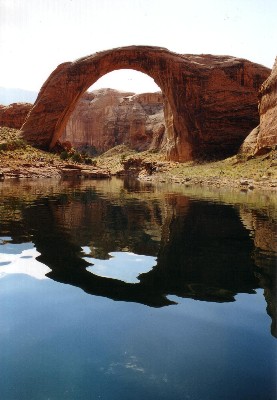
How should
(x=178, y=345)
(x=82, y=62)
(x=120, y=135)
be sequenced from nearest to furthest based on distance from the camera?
(x=178, y=345), (x=82, y=62), (x=120, y=135)

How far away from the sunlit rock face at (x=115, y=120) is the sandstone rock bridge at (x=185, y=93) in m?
52.9

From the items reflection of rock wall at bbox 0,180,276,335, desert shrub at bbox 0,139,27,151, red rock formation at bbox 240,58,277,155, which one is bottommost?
reflection of rock wall at bbox 0,180,276,335

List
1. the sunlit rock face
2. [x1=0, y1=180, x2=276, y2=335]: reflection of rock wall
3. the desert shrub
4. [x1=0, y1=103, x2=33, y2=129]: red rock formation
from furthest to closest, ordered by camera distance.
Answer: the sunlit rock face, [x1=0, y1=103, x2=33, y2=129]: red rock formation, the desert shrub, [x1=0, y1=180, x2=276, y2=335]: reflection of rock wall

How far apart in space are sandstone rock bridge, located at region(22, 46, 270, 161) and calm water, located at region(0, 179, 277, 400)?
43112 mm

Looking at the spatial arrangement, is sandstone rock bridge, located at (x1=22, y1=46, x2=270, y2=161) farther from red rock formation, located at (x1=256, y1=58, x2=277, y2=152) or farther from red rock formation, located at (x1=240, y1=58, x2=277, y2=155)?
red rock formation, located at (x1=256, y1=58, x2=277, y2=152)

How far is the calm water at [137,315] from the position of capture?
3.34 meters

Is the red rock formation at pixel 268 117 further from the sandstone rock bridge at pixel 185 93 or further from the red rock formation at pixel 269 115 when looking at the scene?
the sandstone rock bridge at pixel 185 93

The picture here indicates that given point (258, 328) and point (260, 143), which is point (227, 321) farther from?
point (260, 143)

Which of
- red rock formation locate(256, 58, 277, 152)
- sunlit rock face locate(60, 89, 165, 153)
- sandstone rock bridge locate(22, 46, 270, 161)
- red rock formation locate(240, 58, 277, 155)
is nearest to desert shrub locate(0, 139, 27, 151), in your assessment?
sandstone rock bridge locate(22, 46, 270, 161)

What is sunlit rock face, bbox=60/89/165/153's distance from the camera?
4380 inches

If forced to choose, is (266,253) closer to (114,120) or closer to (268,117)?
(268,117)

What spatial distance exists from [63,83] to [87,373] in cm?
5501

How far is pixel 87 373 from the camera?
3463mm

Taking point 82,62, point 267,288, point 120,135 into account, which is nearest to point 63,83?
point 82,62
